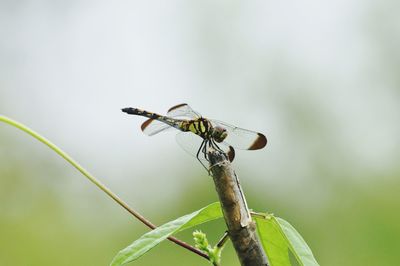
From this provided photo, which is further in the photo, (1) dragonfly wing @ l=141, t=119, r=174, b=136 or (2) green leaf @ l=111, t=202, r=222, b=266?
(1) dragonfly wing @ l=141, t=119, r=174, b=136

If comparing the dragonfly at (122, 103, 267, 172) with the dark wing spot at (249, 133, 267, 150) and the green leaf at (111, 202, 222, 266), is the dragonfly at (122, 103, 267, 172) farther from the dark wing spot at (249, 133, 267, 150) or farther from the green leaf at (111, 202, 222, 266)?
the green leaf at (111, 202, 222, 266)

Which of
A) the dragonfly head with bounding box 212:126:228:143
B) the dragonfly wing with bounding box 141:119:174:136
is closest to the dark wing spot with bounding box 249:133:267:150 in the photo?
the dragonfly head with bounding box 212:126:228:143

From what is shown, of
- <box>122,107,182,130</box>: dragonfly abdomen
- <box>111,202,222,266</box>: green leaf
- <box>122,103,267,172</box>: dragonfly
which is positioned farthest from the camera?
<box>122,107,182,130</box>: dragonfly abdomen

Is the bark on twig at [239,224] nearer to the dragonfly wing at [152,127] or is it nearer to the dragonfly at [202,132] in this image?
the dragonfly at [202,132]

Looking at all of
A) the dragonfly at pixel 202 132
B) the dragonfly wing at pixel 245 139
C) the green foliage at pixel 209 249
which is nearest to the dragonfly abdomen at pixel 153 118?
the dragonfly at pixel 202 132

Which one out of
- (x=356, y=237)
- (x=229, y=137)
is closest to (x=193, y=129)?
(x=229, y=137)

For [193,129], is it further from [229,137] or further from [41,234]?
[41,234]
